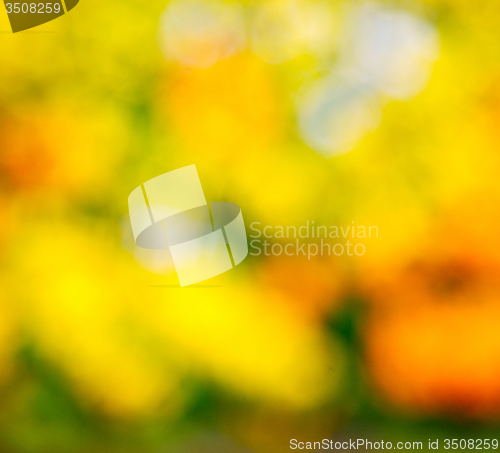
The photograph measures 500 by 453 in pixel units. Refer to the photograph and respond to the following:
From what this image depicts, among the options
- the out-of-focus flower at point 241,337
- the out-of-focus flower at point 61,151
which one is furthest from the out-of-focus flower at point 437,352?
the out-of-focus flower at point 61,151

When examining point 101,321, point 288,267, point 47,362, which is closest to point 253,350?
point 288,267

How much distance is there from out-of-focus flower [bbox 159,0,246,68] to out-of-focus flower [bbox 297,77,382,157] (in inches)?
8.3

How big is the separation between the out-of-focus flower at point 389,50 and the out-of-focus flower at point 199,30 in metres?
0.26

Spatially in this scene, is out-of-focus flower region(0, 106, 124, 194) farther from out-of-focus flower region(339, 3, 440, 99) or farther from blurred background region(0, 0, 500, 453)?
out-of-focus flower region(339, 3, 440, 99)

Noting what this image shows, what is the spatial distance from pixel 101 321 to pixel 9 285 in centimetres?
23

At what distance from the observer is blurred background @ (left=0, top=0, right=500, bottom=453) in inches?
36.2

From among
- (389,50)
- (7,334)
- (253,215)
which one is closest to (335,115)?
(389,50)

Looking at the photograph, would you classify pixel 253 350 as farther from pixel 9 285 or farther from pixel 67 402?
pixel 9 285

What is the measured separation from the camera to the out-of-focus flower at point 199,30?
92 cm

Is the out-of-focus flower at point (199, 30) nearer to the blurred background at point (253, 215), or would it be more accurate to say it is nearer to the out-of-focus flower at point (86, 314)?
the blurred background at point (253, 215)

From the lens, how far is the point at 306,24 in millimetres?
918

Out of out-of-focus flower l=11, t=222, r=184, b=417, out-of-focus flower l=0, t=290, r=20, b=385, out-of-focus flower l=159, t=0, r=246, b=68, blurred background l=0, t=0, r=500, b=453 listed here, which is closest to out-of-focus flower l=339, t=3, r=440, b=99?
blurred background l=0, t=0, r=500, b=453

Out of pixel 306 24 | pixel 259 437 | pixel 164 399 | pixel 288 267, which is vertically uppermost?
pixel 306 24

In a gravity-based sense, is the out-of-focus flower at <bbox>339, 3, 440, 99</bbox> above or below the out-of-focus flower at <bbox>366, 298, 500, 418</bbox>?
above
